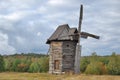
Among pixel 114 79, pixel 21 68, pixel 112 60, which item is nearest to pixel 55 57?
pixel 114 79

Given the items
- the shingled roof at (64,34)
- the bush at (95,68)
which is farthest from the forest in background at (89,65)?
the shingled roof at (64,34)

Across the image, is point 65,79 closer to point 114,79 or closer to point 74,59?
point 114,79

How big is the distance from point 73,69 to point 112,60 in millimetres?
29425

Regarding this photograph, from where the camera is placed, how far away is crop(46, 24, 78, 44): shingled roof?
46.9m

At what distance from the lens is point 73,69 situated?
1890 inches

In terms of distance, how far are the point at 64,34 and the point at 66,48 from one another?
79.2 inches

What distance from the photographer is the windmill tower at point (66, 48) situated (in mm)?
46969

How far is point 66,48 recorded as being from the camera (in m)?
47.6

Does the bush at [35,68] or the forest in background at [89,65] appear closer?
the forest in background at [89,65]

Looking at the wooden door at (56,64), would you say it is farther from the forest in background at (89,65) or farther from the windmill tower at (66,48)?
the forest in background at (89,65)

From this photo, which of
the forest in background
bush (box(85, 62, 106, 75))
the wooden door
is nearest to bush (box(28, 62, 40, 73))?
the forest in background

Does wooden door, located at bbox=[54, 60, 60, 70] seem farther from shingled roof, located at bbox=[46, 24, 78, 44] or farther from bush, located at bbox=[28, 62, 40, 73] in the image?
bush, located at bbox=[28, 62, 40, 73]

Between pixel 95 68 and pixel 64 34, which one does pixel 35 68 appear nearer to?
pixel 95 68

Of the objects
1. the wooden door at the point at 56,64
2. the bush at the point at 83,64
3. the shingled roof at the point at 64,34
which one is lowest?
the wooden door at the point at 56,64
